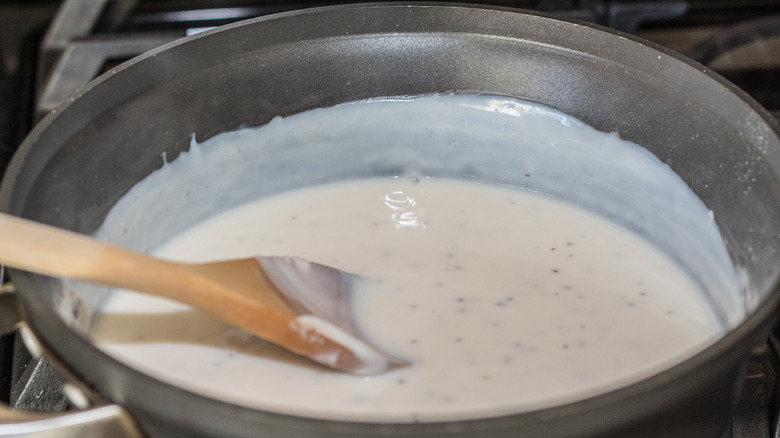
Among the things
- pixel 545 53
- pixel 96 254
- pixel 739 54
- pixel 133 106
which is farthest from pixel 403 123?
pixel 739 54

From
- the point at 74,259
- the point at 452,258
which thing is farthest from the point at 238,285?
the point at 452,258

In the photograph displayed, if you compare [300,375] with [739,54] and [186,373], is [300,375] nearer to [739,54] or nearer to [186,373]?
[186,373]

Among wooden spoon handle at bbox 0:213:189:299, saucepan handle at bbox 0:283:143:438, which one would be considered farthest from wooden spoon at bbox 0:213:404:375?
saucepan handle at bbox 0:283:143:438

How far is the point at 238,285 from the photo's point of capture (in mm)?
702

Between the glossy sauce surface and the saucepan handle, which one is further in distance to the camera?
the glossy sauce surface

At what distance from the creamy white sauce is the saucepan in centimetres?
3

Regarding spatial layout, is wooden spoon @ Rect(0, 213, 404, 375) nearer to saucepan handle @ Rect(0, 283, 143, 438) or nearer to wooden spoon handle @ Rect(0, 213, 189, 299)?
wooden spoon handle @ Rect(0, 213, 189, 299)

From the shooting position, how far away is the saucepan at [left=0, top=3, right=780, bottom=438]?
48 cm

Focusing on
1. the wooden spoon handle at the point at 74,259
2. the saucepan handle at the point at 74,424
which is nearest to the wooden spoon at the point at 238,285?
the wooden spoon handle at the point at 74,259

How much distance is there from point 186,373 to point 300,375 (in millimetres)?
104

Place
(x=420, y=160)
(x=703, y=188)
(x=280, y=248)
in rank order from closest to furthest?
1. (x=703, y=188)
2. (x=280, y=248)
3. (x=420, y=160)

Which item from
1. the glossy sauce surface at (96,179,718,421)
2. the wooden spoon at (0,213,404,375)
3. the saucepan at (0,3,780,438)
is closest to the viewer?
the saucepan at (0,3,780,438)

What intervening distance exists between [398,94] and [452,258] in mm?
204

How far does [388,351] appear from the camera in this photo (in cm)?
75
